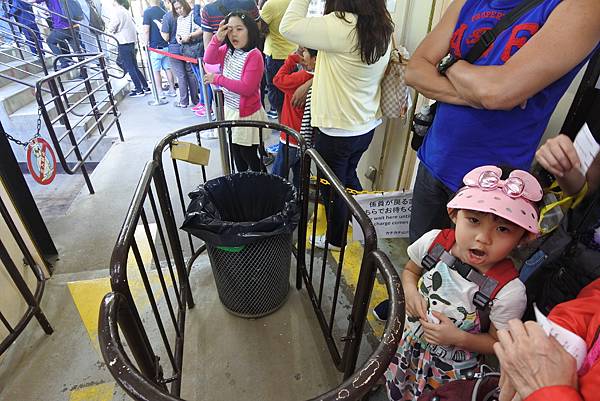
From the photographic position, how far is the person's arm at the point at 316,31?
1.75 metres

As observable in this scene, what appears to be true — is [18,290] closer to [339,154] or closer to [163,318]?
[163,318]

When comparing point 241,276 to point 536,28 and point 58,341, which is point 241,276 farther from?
point 536,28

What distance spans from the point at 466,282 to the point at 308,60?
70.3 inches

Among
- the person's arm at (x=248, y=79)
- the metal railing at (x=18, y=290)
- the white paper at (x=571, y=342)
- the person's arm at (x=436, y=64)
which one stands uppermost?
the person's arm at (x=436, y=64)

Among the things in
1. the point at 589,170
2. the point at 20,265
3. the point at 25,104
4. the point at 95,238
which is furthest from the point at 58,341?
the point at 25,104

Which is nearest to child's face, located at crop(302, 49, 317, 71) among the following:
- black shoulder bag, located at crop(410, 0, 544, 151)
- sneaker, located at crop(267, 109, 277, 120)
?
black shoulder bag, located at crop(410, 0, 544, 151)

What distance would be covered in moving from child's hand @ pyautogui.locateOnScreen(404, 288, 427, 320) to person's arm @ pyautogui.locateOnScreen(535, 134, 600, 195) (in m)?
0.57

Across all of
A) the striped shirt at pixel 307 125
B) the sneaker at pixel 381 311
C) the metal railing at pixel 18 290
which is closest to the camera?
the metal railing at pixel 18 290

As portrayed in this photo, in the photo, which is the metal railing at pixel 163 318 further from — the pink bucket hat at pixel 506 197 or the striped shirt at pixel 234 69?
the striped shirt at pixel 234 69

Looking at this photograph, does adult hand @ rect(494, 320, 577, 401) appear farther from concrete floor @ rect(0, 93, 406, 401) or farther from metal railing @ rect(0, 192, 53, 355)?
metal railing @ rect(0, 192, 53, 355)

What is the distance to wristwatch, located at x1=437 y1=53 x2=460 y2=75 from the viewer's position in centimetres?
128

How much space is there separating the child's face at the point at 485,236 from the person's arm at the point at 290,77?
5.32 ft

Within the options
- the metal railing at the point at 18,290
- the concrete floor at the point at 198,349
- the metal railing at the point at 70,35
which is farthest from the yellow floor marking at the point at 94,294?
the metal railing at the point at 70,35

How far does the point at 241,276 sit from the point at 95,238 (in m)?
1.60
